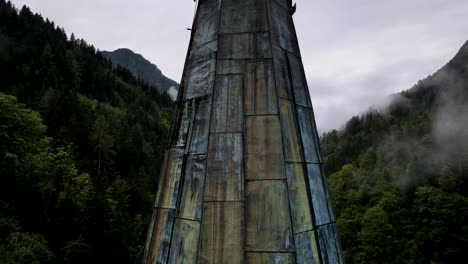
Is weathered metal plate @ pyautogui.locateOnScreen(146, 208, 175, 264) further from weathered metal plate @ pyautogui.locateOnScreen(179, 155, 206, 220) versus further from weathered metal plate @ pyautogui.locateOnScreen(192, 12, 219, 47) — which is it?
weathered metal plate @ pyautogui.locateOnScreen(192, 12, 219, 47)

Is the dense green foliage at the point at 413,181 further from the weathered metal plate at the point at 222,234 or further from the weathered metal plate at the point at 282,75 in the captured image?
the weathered metal plate at the point at 222,234

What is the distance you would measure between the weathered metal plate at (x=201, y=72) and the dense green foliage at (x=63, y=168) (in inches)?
1051

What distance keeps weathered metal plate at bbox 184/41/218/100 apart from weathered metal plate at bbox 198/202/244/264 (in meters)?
0.76

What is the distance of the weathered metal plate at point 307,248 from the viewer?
196cm

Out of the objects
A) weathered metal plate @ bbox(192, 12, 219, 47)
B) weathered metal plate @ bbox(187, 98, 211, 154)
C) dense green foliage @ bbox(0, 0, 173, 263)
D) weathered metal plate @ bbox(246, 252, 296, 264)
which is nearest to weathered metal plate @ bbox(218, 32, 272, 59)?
weathered metal plate @ bbox(192, 12, 219, 47)

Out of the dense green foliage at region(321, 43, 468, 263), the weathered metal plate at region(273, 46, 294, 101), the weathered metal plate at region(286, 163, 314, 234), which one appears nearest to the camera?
the weathered metal plate at region(286, 163, 314, 234)

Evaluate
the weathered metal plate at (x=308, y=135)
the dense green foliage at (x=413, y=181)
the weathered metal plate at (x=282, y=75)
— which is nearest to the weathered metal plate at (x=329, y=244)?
the weathered metal plate at (x=308, y=135)

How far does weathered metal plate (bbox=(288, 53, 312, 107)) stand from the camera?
2.42 m

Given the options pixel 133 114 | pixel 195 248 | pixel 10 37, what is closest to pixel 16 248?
pixel 195 248

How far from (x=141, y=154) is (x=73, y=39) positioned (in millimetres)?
64498

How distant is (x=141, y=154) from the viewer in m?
64.1

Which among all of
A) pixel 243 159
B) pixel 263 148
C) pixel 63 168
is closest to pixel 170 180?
pixel 243 159

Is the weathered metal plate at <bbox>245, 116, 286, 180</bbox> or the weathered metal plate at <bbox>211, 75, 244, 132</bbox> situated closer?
the weathered metal plate at <bbox>245, 116, 286, 180</bbox>

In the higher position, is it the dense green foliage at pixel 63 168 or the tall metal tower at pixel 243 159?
the dense green foliage at pixel 63 168
